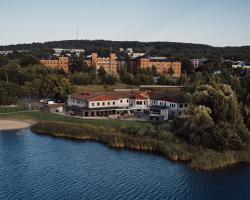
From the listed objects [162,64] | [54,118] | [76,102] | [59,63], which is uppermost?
[59,63]

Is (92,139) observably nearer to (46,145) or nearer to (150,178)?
(46,145)

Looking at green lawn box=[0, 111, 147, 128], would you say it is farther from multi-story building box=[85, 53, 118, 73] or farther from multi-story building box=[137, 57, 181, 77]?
multi-story building box=[85, 53, 118, 73]

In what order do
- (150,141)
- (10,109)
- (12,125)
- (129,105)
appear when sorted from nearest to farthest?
(150,141), (12,125), (129,105), (10,109)

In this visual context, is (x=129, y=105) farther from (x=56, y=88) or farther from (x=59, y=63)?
(x=59, y=63)

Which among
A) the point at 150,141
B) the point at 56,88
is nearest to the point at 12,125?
the point at 56,88

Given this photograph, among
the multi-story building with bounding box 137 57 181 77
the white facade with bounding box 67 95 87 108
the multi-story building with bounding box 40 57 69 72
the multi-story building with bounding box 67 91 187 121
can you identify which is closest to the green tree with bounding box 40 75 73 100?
the white facade with bounding box 67 95 87 108

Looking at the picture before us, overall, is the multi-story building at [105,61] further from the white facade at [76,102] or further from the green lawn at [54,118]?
the green lawn at [54,118]

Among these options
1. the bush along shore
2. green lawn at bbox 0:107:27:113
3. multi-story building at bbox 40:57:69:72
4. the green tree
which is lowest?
green lawn at bbox 0:107:27:113
